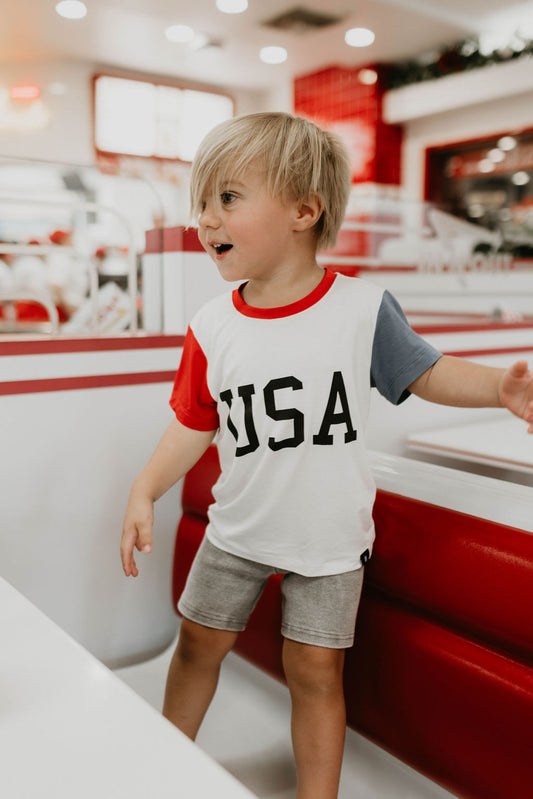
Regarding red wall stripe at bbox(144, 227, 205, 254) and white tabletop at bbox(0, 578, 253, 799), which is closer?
white tabletop at bbox(0, 578, 253, 799)

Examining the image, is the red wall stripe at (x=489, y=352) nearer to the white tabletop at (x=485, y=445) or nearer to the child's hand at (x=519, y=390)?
the white tabletop at (x=485, y=445)

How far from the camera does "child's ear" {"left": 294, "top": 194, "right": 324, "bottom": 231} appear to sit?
1.05m

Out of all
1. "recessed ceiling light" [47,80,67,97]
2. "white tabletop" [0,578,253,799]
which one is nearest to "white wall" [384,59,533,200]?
"recessed ceiling light" [47,80,67,97]

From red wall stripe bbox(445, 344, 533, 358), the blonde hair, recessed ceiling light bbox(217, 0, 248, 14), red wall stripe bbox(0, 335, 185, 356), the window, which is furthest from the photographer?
the window

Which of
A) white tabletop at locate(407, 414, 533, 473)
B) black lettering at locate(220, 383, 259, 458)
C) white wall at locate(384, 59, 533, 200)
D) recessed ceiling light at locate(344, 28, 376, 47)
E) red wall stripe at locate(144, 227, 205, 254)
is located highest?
recessed ceiling light at locate(344, 28, 376, 47)

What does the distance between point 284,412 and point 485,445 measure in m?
0.83

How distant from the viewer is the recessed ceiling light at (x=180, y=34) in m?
7.17

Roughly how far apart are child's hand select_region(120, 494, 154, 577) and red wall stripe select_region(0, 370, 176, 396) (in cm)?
53

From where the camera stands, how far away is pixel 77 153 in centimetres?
829

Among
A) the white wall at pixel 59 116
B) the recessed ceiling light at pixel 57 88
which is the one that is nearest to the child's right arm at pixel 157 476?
the white wall at pixel 59 116

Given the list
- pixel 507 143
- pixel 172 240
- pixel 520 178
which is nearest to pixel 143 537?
pixel 172 240

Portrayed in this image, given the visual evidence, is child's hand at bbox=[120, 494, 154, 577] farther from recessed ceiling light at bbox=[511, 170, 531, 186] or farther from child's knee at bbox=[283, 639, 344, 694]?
recessed ceiling light at bbox=[511, 170, 531, 186]

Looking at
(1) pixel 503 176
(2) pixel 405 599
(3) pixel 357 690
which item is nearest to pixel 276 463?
(2) pixel 405 599

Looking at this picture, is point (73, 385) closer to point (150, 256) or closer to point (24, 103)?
point (150, 256)
